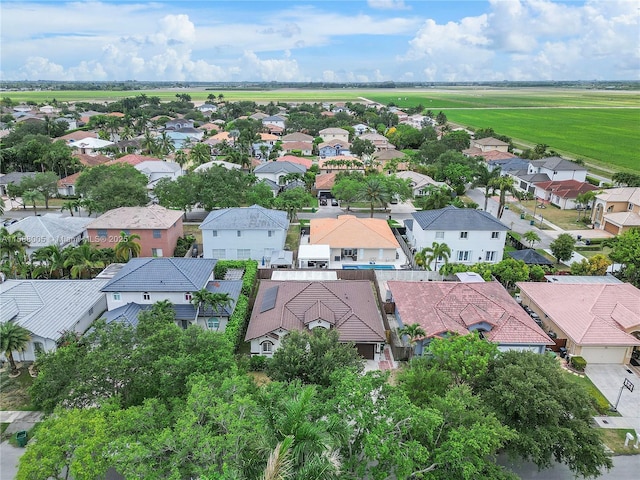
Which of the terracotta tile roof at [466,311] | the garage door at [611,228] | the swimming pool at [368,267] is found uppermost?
the terracotta tile roof at [466,311]

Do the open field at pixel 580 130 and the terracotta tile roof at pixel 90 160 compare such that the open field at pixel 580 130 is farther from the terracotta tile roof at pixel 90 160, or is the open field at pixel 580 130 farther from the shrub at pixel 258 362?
the terracotta tile roof at pixel 90 160

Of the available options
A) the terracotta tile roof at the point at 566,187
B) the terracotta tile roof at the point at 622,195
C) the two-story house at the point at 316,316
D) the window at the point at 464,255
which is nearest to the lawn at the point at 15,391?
the two-story house at the point at 316,316

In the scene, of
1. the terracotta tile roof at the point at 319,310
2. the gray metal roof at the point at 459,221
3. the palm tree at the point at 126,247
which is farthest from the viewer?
the gray metal roof at the point at 459,221

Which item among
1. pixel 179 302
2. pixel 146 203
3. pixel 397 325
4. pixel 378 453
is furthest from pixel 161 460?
pixel 146 203

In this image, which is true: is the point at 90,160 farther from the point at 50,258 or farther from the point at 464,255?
the point at 464,255

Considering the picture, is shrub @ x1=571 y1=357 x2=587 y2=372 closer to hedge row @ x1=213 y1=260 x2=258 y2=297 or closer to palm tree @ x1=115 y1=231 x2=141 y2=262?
hedge row @ x1=213 y1=260 x2=258 y2=297

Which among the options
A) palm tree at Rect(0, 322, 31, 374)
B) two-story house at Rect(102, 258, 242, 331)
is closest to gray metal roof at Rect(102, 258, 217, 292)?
two-story house at Rect(102, 258, 242, 331)
